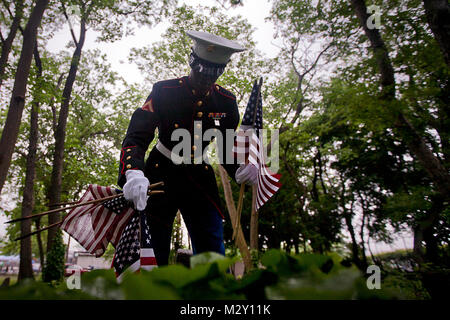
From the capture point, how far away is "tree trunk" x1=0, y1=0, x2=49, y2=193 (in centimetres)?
607

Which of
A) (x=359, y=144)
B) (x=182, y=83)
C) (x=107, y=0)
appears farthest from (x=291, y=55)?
(x=182, y=83)

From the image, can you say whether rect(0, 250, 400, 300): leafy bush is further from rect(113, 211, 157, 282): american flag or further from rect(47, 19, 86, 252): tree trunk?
rect(47, 19, 86, 252): tree trunk

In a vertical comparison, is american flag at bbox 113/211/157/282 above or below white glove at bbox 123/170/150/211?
below

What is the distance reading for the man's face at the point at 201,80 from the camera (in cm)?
240

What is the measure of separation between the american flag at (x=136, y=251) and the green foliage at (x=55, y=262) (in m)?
10.6

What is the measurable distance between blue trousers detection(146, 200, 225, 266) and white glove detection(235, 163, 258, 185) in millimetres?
403

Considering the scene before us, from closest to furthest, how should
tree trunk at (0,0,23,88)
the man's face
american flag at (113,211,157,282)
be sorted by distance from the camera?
1. american flag at (113,211,157,282)
2. the man's face
3. tree trunk at (0,0,23,88)

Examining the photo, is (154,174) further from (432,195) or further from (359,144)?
(359,144)

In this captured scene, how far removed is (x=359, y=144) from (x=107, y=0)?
14.3 m

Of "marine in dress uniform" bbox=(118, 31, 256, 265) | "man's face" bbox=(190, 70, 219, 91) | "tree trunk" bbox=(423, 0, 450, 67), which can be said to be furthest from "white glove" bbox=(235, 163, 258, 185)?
"tree trunk" bbox=(423, 0, 450, 67)

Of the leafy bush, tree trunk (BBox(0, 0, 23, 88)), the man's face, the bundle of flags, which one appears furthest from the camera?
tree trunk (BBox(0, 0, 23, 88))

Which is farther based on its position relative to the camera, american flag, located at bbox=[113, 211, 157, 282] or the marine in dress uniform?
the marine in dress uniform

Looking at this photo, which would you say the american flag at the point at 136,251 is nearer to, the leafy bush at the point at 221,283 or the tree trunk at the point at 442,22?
the leafy bush at the point at 221,283
